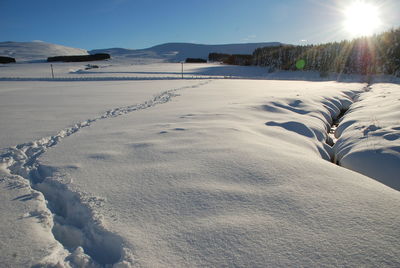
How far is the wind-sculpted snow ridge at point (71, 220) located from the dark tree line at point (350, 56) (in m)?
23.0

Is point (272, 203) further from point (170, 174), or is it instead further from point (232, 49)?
point (232, 49)

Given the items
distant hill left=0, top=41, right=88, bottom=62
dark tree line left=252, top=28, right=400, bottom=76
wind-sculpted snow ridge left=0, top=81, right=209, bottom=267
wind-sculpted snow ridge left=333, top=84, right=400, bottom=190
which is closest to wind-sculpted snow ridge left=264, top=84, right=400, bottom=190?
wind-sculpted snow ridge left=333, top=84, right=400, bottom=190

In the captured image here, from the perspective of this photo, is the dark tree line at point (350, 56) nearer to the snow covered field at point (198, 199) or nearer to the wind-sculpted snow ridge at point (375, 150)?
the wind-sculpted snow ridge at point (375, 150)

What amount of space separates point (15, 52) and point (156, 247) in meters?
59.0

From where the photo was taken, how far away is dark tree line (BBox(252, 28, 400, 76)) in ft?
61.4

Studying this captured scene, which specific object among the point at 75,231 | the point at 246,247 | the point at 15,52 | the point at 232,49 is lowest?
the point at 75,231

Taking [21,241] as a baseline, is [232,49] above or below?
above

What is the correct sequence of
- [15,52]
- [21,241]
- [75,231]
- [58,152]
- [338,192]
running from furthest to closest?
[15,52], [58,152], [338,192], [75,231], [21,241]

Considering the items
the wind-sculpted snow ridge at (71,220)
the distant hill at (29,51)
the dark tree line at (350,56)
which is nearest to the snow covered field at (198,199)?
the wind-sculpted snow ridge at (71,220)

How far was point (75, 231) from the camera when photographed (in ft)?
4.98

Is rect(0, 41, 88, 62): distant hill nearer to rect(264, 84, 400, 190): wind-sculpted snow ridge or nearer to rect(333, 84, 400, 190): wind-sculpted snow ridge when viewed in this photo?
rect(264, 84, 400, 190): wind-sculpted snow ridge

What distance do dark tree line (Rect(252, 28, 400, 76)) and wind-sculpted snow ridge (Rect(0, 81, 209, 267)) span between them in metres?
23.0

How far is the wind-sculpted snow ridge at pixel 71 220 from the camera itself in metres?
1.30

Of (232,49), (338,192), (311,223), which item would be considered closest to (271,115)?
Answer: (338,192)
